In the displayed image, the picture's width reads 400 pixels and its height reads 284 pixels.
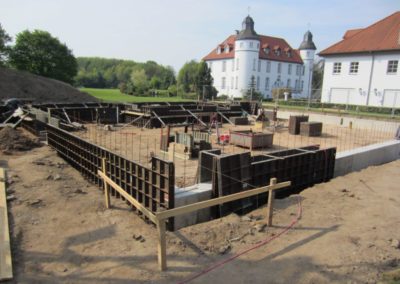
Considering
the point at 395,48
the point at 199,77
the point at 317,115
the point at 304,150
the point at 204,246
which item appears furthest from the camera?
the point at 199,77

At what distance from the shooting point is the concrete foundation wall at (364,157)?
13648 millimetres

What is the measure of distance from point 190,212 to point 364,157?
33.7 ft

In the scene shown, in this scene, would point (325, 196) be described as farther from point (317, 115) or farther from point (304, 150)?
point (317, 115)

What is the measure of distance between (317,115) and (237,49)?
3435cm

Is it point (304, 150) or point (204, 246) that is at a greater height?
point (304, 150)

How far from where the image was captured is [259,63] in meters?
60.8

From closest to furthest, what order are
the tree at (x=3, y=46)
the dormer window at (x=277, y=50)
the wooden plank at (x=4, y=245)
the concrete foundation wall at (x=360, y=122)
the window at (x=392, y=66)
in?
the wooden plank at (x=4, y=245), the concrete foundation wall at (x=360, y=122), the window at (x=392, y=66), the tree at (x=3, y=46), the dormer window at (x=277, y=50)

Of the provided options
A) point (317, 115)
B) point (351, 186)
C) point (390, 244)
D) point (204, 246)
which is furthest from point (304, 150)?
point (317, 115)

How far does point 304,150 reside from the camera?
487 inches

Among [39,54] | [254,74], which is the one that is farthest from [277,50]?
[39,54]

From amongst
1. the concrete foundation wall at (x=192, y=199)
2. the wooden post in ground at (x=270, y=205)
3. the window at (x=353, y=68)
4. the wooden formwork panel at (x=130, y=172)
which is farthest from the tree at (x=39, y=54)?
the wooden post in ground at (x=270, y=205)

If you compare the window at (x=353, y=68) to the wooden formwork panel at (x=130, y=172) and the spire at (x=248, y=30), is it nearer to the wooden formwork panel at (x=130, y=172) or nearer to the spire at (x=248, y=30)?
the spire at (x=248, y=30)

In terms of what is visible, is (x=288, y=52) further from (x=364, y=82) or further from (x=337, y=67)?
(x=364, y=82)

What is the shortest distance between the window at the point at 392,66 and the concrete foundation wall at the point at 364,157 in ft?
59.0
